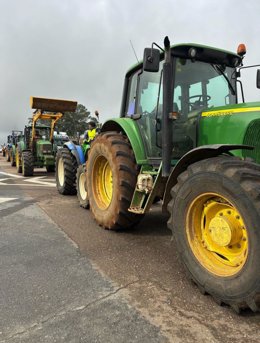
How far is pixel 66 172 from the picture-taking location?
8539 mm

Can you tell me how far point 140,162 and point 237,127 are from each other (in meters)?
1.47

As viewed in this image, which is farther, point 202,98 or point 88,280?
point 202,98

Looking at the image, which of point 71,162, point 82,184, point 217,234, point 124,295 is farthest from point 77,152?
point 217,234

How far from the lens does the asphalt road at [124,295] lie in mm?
2496

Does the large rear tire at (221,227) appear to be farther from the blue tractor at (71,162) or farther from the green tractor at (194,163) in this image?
the blue tractor at (71,162)

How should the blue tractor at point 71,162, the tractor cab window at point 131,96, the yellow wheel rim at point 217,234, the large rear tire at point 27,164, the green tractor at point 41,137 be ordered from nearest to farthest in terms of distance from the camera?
1. the yellow wheel rim at point 217,234
2. the tractor cab window at point 131,96
3. the blue tractor at point 71,162
4. the green tractor at point 41,137
5. the large rear tire at point 27,164

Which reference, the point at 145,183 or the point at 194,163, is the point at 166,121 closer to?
the point at 145,183

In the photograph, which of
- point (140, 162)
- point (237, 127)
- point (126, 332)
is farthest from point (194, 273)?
point (140, 162)

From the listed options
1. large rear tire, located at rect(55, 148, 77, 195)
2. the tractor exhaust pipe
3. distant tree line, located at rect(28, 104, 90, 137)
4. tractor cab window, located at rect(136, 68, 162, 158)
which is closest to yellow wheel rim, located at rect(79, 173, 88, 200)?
large rear tire, located at rect(55, 148, 77, 195)

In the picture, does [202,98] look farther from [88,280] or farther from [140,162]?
[88,280]

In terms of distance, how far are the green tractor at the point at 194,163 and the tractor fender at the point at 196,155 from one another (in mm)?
11

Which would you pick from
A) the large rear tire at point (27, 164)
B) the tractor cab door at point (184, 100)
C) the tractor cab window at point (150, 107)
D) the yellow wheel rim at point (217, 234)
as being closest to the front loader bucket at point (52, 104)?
the large rear tire at point (27, 164)

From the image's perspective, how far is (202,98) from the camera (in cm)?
455

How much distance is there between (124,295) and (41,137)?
1412 cm
